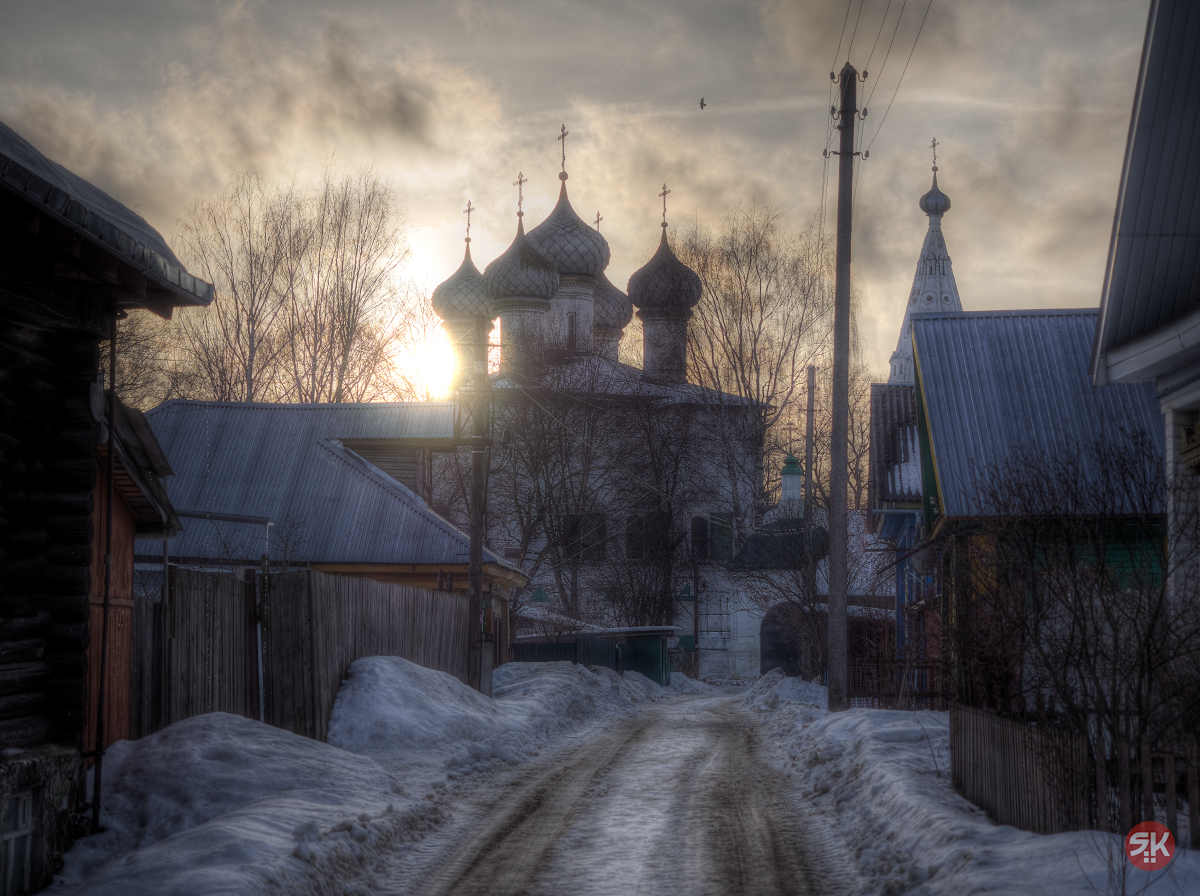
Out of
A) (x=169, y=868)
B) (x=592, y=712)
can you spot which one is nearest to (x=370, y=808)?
(x=169, y=868)

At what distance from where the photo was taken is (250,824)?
7484 millimetres

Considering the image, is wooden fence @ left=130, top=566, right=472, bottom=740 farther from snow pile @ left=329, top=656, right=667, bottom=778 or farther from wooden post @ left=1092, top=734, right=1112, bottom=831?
wooden post @ left=1092, top=734, right=1112, bottom=831

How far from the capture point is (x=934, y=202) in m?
46.5

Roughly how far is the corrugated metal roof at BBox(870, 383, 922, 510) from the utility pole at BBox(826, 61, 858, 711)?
5634 mm

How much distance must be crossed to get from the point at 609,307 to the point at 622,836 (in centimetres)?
4469

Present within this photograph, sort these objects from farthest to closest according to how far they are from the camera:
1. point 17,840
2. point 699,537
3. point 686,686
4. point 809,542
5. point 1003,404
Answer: point 699,537
point 686,686
point 809,542
point 1003,404
point 17,840

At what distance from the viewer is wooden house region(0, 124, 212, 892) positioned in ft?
24.0

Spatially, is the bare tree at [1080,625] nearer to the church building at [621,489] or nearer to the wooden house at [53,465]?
the wooden house at [53,465]

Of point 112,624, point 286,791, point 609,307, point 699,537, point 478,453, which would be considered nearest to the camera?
point 286,791

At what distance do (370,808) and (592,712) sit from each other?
1197 cm

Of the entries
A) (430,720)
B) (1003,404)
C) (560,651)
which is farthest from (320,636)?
(560,651)

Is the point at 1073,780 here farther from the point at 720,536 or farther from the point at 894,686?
the point at 720,536

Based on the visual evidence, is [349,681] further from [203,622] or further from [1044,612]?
[1044,612]

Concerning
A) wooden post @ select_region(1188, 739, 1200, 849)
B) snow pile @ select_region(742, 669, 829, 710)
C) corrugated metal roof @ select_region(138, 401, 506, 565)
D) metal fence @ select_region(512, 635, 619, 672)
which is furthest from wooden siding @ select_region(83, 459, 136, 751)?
metal fence @ select_region(512, 635, 619, 672)
